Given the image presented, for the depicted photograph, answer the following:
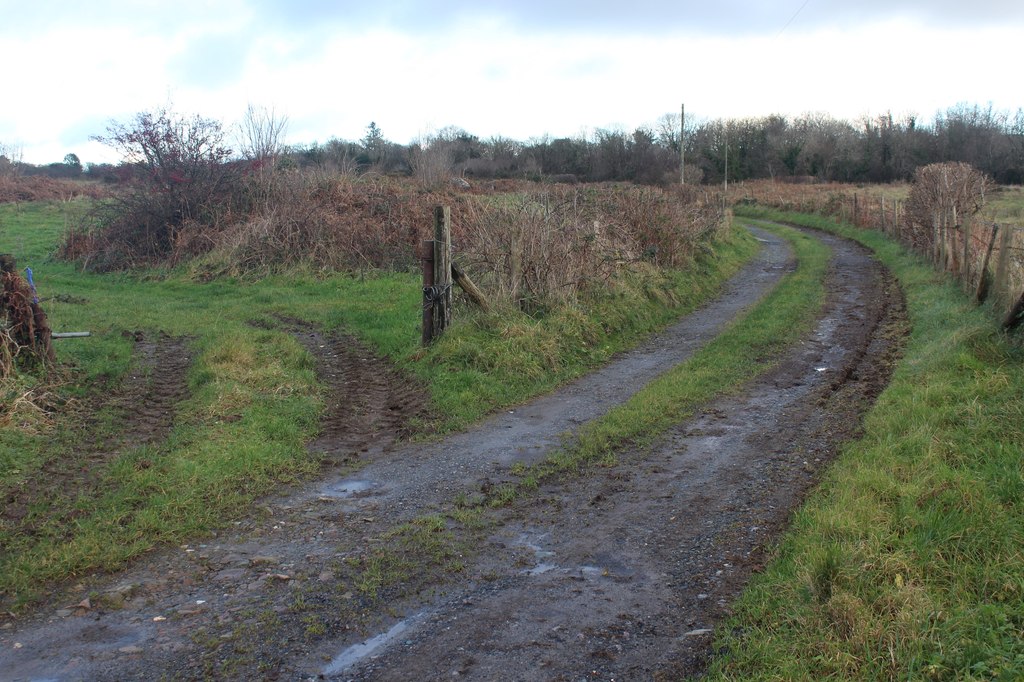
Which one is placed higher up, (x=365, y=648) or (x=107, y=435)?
(x=107, y=435)

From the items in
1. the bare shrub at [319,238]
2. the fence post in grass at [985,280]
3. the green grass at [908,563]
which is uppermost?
the bare shrub at [319,238]

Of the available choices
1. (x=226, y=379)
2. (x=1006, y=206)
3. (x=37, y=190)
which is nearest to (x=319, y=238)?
(x=226, y=379)

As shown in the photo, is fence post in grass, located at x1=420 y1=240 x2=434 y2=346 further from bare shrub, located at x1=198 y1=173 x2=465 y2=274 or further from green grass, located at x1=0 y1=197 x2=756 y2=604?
bare shrub, located at x1=198 y1=173 x2=465 y2=274

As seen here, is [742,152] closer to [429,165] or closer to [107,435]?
[429,165]

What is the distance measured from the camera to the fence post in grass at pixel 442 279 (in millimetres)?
10922

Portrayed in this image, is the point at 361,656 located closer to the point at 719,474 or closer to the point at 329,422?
the point at 719,474

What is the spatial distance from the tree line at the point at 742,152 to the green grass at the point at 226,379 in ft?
87.4

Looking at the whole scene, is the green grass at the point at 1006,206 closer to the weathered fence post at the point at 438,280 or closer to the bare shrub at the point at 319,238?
the bare shrub at the point at 319,238

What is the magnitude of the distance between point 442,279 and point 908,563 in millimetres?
7609

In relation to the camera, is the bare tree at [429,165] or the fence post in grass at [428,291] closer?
the fence post in grass at [428,291]

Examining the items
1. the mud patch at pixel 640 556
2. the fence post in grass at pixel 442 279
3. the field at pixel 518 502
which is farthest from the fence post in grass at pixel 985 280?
the fence post in grass at pixel 442 279

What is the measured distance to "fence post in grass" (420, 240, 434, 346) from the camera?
10.9 metres

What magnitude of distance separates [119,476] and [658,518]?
4501mm

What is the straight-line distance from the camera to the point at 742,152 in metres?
70.2
